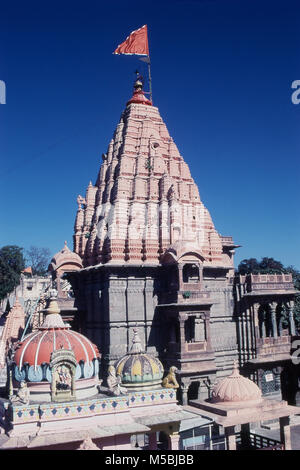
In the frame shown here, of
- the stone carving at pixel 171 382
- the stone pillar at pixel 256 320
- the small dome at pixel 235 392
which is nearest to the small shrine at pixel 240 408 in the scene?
the small dome at pixel 235 392

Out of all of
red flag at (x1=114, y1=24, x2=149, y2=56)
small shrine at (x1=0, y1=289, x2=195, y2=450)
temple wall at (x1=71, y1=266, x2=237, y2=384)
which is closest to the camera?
small shrine at (x1=0, y1=289, x2=195, y2=450)

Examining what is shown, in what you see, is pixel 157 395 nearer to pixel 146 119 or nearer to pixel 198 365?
pixel 198 365

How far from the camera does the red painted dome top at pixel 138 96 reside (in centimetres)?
3253

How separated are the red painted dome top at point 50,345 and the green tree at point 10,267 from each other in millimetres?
42695

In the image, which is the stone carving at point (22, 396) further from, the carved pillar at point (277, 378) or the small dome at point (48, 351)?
the carved pillar at point (277, 378)

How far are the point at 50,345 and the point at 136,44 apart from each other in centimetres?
2228

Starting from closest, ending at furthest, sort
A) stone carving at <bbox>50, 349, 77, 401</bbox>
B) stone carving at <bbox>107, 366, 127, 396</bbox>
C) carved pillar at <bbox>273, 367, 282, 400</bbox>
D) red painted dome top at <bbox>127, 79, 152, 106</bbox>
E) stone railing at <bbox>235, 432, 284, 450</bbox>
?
stone carving at <bbox>50, 349, 77, 401</bbox> < stone carving at <bbox>107, 366, 127, 396</bbox> < stone railing at <bbox>235, 432, 284, 450</bbox> < carved pillar at <bbox>273, 367, 282, 400</bbox> < red painted dome top at <bbox>127, 79, 152, 106</bbox>

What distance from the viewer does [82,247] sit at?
2961 centimetres

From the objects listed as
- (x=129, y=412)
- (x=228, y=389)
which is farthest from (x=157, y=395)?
(x=228, y=389)

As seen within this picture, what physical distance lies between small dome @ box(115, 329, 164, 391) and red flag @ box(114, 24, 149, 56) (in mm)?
20677

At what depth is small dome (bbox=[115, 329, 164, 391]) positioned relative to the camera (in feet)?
61.0

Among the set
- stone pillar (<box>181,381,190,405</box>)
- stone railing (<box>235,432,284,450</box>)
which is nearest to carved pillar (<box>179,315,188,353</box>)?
stone pillar (<box>181,381,190,405</box>)

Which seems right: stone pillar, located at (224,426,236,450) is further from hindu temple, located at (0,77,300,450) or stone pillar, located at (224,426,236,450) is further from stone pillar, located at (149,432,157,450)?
stone pillar, located at (149,432,157,450)

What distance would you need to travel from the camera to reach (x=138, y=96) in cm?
3278
